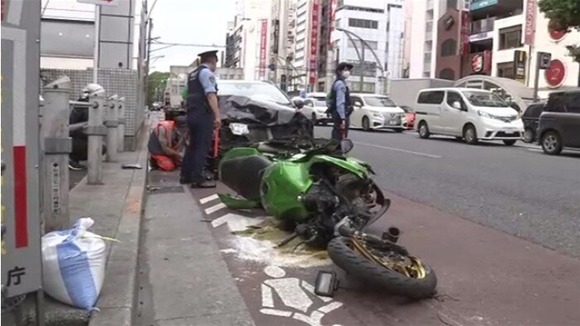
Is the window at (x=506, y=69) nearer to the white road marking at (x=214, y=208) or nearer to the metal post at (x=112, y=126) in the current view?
the metal post at (x=112, y=126)

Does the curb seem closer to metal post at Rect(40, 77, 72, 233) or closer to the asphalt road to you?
metal post at Rect(40, 77, 72, 233)

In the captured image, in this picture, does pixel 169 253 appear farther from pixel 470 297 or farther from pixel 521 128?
pixel 521 128

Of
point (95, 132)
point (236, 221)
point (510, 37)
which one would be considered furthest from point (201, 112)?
point (510, 37)

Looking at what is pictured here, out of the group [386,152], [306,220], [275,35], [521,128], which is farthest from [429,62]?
[275,35]

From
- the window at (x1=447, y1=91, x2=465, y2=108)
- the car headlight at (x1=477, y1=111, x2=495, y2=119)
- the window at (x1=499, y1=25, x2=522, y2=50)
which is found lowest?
the car headlight at (x1=477, y1=111, x2=495, y2=119)

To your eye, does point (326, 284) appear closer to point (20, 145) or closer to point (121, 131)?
point (20, 145)

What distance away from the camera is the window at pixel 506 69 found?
43875 mm

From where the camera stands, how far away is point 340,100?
430 inches

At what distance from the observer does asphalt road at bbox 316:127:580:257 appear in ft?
21.1

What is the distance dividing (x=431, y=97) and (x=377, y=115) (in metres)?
4.33

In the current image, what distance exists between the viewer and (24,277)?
285cm

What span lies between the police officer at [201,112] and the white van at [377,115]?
17.9m

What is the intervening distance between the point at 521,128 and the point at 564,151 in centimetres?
202

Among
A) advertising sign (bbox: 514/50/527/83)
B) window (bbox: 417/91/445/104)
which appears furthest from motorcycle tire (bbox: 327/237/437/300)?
advertising sign (bbox: 514/50/527/83)
